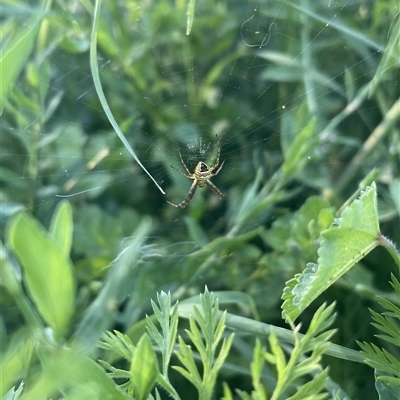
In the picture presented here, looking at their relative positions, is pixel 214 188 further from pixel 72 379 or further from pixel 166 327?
pixel 72 379

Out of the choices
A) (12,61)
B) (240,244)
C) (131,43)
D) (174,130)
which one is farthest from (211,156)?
(12,61)

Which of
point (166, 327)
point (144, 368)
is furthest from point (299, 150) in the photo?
point (144, 368)

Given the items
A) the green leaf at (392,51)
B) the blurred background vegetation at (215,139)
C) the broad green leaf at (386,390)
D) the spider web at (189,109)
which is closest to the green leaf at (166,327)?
the broad green leaf at (386,390)

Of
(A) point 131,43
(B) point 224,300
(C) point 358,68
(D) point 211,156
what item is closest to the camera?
(B) point 224,300

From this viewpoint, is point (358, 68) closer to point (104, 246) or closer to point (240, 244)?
point (240, 244)

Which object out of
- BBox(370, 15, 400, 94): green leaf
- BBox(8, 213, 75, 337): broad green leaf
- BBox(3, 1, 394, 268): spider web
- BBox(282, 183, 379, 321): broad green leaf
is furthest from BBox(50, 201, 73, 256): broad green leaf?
BBox(3, 1, 394, 268): spider web
